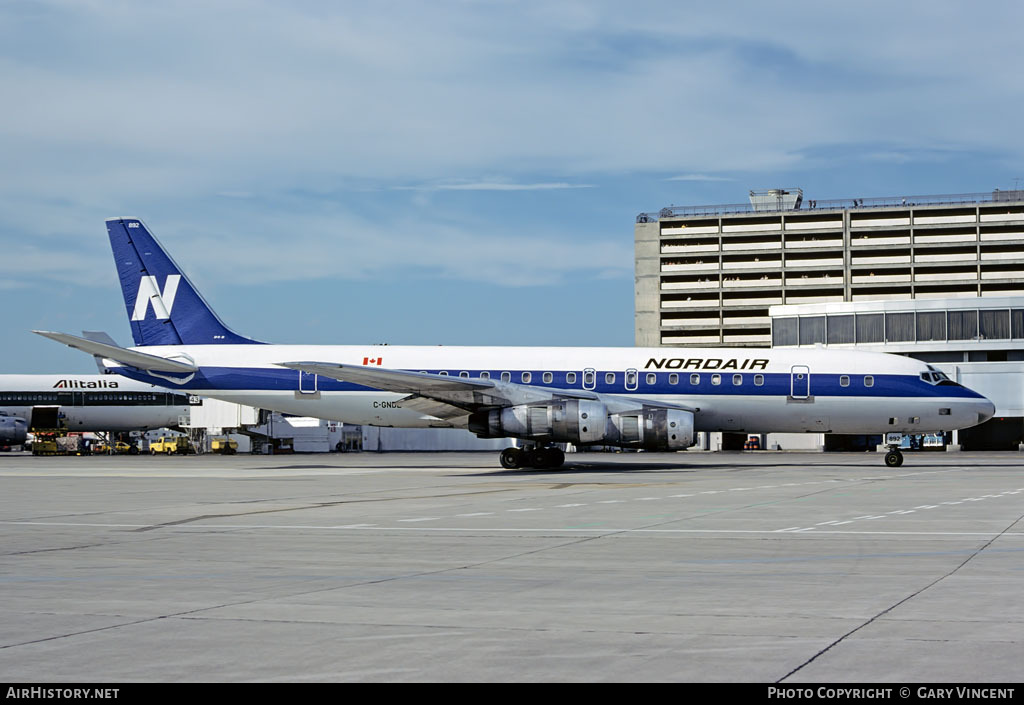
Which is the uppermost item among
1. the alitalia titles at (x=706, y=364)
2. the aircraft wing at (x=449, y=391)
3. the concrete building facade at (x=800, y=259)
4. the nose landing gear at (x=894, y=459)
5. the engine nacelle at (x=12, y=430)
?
the concrete building facade at (x=800, y=259)

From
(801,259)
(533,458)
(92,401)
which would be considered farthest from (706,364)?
(801,259)

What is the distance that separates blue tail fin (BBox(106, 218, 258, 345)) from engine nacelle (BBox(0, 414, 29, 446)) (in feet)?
132

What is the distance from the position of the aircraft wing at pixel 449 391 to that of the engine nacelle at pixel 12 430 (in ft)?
166

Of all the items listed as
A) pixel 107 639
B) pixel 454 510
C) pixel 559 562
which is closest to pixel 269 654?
pixel 107 639

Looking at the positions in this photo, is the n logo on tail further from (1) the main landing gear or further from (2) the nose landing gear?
(2) the nose landing gear

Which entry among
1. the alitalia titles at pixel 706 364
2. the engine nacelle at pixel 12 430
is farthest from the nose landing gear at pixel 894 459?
the engine nacelle at pixel 12 430

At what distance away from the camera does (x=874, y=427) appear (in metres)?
41.9

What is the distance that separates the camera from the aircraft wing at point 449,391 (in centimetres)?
3741

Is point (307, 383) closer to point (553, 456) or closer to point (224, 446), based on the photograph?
point (553, 456)

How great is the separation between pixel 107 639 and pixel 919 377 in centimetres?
3843

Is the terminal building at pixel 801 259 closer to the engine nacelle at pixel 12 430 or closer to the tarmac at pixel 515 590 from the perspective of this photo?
the engine nacelle at pixel 12 430

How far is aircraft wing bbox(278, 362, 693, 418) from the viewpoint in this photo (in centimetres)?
3741

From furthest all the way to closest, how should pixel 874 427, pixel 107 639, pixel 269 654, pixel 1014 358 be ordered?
pixel 1014 358, pixel 874 427, pixel 107 639, pixel 269 654

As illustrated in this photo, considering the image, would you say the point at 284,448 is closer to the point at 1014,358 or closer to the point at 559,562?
the point at 1014,358
